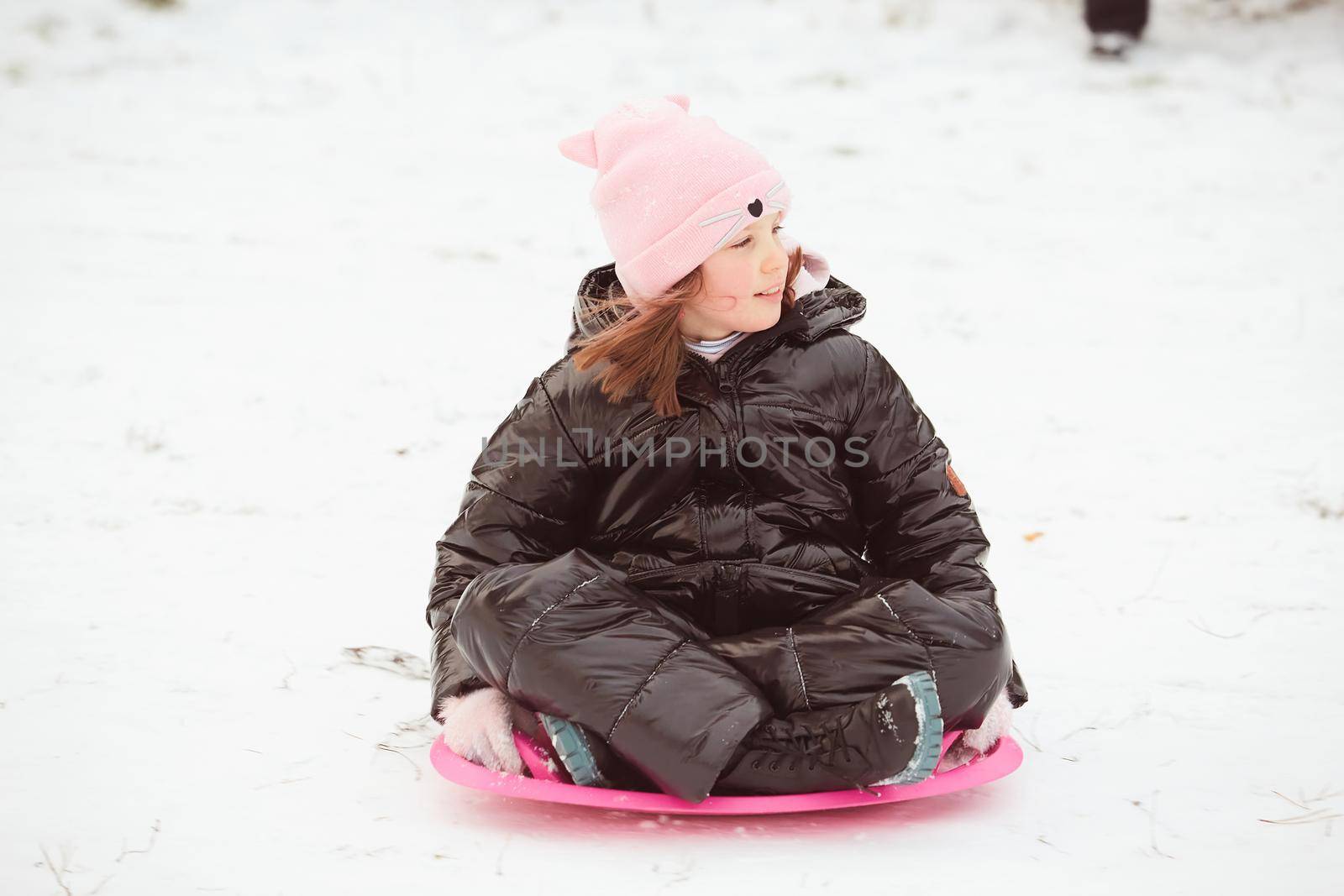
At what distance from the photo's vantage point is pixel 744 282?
222cm

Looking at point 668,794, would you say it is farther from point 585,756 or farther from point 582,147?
point 582,147

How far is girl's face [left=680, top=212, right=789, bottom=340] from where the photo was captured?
2225 millimetres

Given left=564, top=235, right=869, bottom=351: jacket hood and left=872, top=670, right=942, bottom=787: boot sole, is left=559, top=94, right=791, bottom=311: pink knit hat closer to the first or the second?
left=564, top=235, right=869, bottom=351: jacket hood

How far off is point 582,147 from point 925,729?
4.11 ft

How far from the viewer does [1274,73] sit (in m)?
8.16

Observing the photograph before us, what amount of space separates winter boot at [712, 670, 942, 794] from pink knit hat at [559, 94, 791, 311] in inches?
31.4

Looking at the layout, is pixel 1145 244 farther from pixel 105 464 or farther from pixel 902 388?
pixel 105 464

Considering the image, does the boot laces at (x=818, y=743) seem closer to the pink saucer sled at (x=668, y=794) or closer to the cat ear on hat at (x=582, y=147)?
the pink saucer sled at (x=668, y=794)

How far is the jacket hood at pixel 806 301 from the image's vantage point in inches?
91.0

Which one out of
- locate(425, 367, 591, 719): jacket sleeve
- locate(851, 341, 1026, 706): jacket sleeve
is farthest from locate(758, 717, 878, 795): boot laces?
locate(425, 367, 591, 719): jacket sleeve

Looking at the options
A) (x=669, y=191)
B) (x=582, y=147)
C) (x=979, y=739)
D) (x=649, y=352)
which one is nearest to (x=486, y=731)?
(x=649, y=352)

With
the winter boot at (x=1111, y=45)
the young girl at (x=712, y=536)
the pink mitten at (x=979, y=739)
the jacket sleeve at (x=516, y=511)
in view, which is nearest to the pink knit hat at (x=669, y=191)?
the young girl at (x=712, y=536)

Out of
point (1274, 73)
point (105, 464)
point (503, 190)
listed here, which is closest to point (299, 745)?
point (105, 464)

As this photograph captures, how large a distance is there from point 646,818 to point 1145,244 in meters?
5.22
